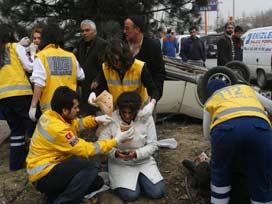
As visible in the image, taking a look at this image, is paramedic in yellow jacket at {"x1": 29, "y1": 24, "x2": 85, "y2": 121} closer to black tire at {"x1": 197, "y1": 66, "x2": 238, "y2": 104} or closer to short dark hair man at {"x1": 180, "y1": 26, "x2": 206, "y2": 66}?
black tire at {"x1": 197, "y1": 66, "x2": 238, "y2": 104}

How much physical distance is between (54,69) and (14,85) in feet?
2.02

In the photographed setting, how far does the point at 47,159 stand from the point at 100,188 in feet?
2.18

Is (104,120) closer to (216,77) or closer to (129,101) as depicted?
(129,101)

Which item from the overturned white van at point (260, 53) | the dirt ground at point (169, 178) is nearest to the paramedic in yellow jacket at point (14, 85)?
the dirt ground at point (169, 178)

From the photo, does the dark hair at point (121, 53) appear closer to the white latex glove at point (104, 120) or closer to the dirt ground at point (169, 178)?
the white latex glove at point (104, 120)

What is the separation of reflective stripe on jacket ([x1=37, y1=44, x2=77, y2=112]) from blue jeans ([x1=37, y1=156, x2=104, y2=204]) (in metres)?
0.95

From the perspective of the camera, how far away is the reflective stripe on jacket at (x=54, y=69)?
4000 mm

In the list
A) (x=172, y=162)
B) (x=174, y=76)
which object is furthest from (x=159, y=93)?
(x=174, y=76)

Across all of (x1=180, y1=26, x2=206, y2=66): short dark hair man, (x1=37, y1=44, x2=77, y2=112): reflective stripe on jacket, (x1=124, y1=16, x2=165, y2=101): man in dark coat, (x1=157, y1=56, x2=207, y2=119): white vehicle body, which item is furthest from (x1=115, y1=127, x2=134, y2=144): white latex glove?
(x1=180, y1=26, x2=206, y2=66): short dark hair man

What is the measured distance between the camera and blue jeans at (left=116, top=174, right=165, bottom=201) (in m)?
3.61

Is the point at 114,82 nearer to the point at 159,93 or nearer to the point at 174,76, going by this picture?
the point at 159,93

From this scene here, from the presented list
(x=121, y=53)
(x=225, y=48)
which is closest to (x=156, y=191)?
(x=121, y=53)

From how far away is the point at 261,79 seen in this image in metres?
11.3

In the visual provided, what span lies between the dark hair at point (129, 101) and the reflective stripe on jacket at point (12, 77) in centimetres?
131
